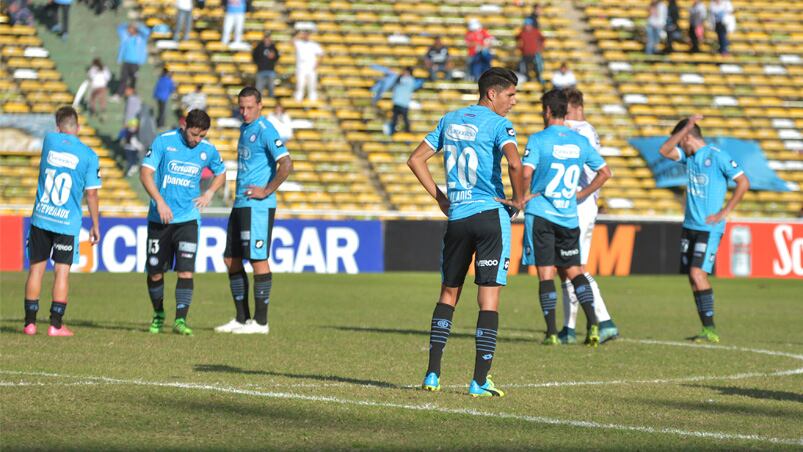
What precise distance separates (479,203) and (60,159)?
540 centimetres

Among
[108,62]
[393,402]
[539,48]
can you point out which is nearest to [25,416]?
[393,402]

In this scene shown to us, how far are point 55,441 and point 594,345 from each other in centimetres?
731

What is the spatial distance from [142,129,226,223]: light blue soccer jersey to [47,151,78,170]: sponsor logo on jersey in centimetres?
80

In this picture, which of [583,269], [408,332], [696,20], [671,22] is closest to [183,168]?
[408,332]

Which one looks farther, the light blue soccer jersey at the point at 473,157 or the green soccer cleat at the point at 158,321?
the green soccer cleat at the point at 158,321

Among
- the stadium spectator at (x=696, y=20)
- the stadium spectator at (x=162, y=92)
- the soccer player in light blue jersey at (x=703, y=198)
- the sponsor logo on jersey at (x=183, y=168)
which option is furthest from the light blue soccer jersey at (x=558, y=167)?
the stadium spectator at (x=696, y=20)

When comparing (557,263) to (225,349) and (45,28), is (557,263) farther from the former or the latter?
(45,28)

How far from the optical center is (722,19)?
121 ft

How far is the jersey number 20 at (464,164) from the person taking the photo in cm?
875

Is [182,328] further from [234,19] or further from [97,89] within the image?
[234,19]

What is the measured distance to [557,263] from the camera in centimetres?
1291

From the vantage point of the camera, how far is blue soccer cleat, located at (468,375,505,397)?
8.70 m

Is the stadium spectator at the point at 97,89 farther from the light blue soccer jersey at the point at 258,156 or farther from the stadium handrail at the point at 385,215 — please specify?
the light blue soccer jersey at the point at 258,156

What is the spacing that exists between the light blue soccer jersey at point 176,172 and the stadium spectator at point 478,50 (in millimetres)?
20815
